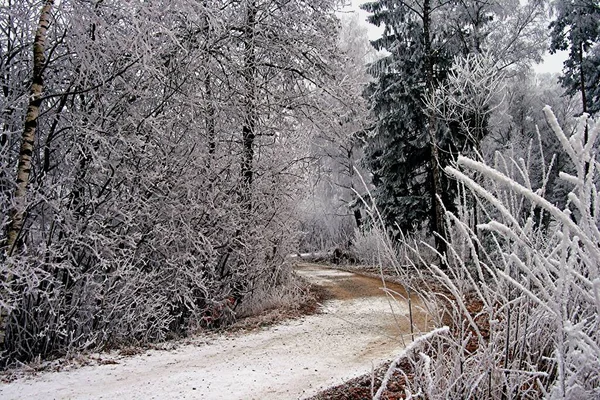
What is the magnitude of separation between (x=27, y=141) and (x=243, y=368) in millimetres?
2897

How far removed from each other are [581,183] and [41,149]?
16.3ft

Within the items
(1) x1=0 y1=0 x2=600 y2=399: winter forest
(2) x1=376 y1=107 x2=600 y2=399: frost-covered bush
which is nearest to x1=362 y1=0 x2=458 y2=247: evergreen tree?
(1) x1=0 y1=0 x2=600 y2=399: winter forest

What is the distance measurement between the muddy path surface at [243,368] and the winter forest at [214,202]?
1.99 feet

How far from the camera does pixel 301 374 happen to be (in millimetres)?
3852

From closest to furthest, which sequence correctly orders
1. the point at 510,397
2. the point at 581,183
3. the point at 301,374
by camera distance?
1. the point at 581,183
2. the point at 510,397
3. the point at 301,374

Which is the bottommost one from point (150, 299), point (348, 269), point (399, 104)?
point (348, 269)

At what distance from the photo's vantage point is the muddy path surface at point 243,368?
3.47 m

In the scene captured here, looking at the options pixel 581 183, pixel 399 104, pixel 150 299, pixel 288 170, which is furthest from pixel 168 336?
pixel 399 104

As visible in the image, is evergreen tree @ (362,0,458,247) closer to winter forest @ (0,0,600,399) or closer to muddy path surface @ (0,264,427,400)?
winter forest @ (0,0,600,399)

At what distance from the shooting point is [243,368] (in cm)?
408

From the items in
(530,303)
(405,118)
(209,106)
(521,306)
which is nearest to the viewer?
(521,306)

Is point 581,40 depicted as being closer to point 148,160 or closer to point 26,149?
point 148,160

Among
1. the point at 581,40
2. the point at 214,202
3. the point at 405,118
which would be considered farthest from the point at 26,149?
the point at 581,40

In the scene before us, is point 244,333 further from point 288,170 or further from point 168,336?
point 288,170
